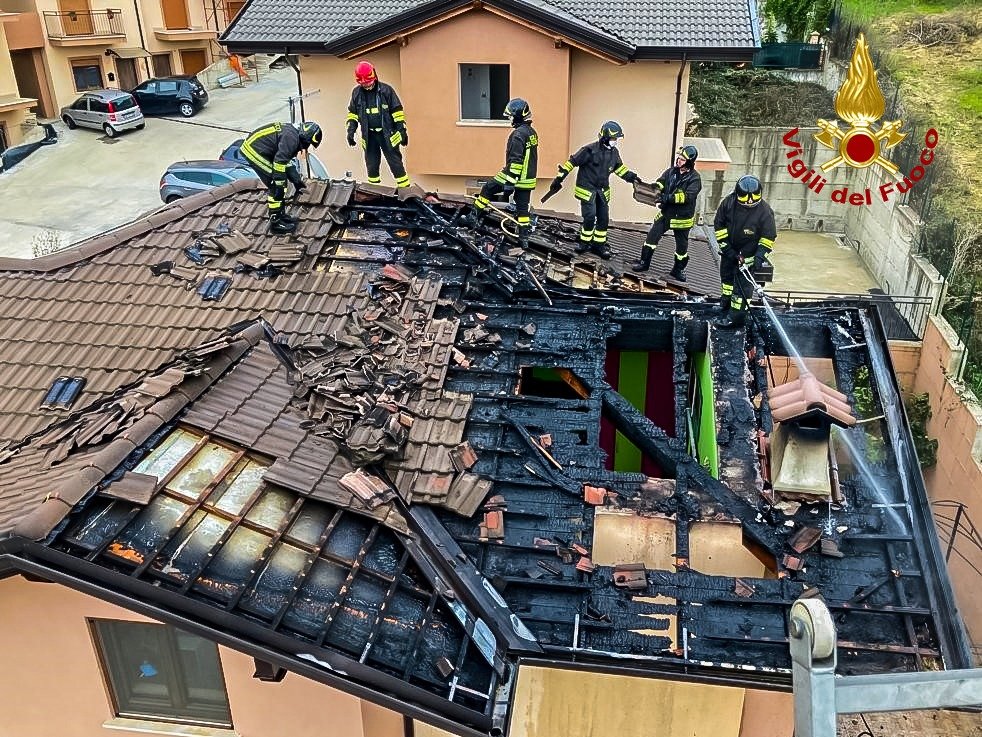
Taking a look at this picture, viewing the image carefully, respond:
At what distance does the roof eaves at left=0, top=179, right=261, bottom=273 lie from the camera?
9.86 m

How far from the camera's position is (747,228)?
10.0 meters

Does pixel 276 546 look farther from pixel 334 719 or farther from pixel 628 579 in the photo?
pixel 628 579

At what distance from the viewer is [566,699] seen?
7.16m

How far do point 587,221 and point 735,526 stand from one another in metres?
6.35

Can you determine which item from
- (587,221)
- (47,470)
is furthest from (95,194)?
(47,470)

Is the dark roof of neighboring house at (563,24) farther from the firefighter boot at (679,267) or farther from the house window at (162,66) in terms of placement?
the house window at (162,66)

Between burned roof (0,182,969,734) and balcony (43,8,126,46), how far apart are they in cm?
3198

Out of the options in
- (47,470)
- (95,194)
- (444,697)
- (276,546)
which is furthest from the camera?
(95,194)

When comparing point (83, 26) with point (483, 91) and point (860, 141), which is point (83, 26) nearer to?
point (483, 91)

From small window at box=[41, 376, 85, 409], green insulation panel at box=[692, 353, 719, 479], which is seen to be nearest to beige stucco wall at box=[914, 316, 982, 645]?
green insulation panel at box=[692, 353, 719, 479]

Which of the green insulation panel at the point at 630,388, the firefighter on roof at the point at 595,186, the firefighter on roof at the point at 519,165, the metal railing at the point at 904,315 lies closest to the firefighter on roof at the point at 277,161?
the firefighter on roof at the point at 519,165

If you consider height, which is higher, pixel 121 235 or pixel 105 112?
pixel 121 235

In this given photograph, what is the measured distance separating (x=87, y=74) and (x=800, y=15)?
31.5 meters

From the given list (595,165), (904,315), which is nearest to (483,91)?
(595,165)
